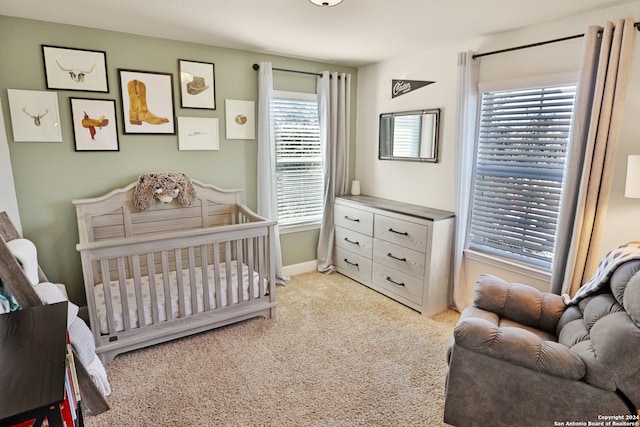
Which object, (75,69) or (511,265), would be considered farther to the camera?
(511,265)

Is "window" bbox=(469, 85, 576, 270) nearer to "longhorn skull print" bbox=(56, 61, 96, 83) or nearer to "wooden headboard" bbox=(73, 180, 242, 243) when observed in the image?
"wooden headboard" bbox=(73, 180, 242, 243)

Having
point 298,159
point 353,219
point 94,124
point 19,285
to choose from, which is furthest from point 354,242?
point 19,285

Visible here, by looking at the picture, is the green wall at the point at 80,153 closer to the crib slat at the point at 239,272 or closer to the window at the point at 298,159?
the window at the point at 298,159

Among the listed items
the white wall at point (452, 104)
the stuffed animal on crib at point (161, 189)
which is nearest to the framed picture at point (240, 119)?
the stuffed animal on crib at point (161, 189)

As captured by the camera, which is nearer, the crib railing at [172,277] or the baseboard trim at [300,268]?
the crib railing at [172,277]

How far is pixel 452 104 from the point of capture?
305 cm

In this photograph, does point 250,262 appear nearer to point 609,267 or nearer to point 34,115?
point 34,115

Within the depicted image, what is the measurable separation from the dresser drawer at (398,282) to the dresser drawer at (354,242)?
0.19 m

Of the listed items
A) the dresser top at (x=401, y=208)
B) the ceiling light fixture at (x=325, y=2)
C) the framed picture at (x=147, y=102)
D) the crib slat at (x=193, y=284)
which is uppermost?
the ceiling light fixture at (x=325, y=2)

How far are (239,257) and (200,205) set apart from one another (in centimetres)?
79

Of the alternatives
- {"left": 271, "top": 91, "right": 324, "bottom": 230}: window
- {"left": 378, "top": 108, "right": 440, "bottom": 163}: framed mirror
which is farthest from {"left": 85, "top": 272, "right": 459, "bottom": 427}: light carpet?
{"left": 378, "top": 108, "right": 440, "bottom": 163}: framed mirror

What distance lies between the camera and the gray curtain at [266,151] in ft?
10.9

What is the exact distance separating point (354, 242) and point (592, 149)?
84.4 inches

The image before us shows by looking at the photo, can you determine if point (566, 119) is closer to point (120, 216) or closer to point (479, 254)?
point (479, 254)
